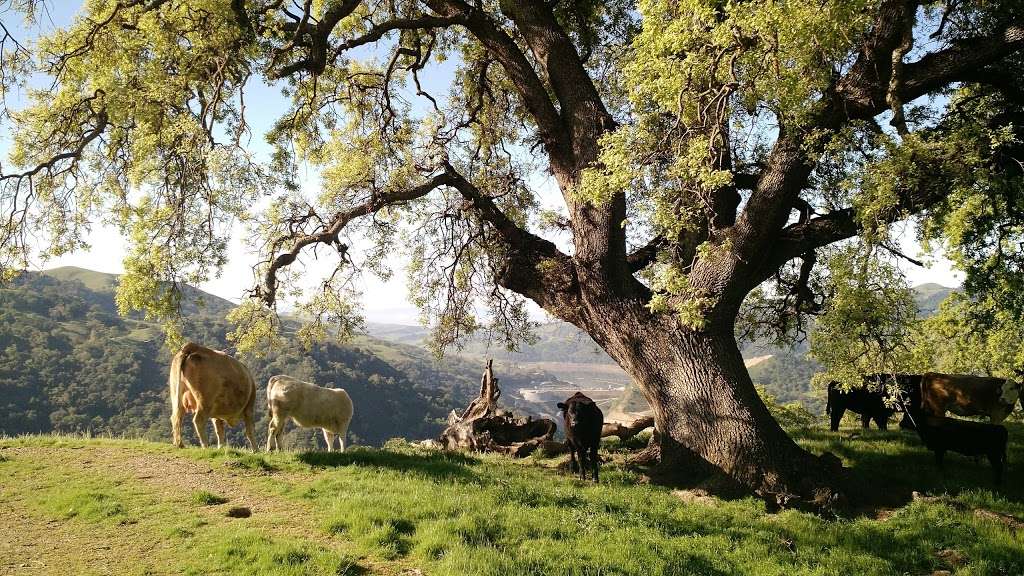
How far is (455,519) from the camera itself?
7.82 metres

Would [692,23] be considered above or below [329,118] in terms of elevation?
below

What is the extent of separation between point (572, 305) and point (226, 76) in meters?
8.40

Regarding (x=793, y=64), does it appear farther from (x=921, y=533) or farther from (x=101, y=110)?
(x=101, y=110)

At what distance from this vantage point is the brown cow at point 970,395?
47.7ft

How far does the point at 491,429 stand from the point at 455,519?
722cm

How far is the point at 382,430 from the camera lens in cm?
12862

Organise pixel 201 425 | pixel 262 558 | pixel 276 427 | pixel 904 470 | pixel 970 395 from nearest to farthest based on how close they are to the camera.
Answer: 1. pixel 262 558
2. pixel 904 470
3. pixel 201 425
4. pixel 276 427
5. pixel 970 395

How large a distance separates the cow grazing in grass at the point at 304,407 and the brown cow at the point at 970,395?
15.0 meters

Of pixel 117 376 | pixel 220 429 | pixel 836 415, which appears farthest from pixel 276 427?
pixel 117 376

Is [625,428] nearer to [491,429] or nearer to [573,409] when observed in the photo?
[491,429]

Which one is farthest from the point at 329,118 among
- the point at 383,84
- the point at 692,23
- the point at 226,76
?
the point at 692,23

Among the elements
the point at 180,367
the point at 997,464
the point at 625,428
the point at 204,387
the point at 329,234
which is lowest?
the point at 625,428

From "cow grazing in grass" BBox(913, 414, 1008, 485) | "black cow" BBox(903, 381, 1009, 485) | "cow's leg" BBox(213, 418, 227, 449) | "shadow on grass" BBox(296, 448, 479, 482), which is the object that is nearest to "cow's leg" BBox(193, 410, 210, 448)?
"cow's leg" BBox(213, 418, 227, 449)

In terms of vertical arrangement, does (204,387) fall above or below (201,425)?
above
